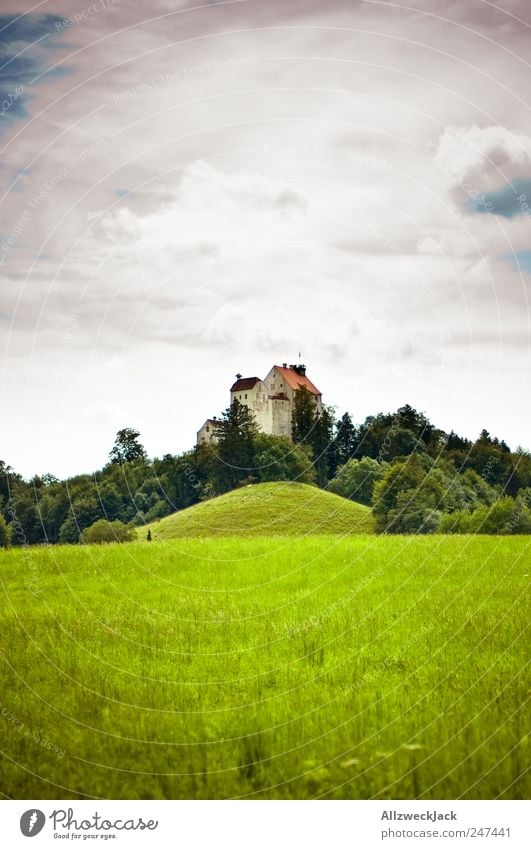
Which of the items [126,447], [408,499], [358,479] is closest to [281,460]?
[358,479]

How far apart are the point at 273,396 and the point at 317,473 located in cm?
1245

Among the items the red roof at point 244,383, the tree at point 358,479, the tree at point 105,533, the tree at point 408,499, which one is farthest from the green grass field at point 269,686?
the red roof at point 244,383

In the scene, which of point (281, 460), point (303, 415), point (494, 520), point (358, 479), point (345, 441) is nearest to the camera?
point (494, 520)

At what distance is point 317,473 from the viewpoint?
325 feet

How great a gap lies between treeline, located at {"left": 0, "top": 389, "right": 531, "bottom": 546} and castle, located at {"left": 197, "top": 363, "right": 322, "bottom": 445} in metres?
4.48

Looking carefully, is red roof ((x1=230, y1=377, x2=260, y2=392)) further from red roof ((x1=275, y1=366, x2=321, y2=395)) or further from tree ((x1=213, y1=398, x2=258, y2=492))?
tree ((x1=213, y1=398, x2=258, y2=492))

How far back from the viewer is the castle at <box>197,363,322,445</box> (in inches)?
3730

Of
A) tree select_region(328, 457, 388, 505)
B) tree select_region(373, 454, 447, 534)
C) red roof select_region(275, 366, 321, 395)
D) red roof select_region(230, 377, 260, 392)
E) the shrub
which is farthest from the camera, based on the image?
red roof select_region(275, 366, 321, 395)

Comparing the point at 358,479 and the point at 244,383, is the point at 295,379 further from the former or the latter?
the point at 358,479

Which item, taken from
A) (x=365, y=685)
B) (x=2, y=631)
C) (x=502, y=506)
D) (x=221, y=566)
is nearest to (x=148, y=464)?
(x=502, y=506)

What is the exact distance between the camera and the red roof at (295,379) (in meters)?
98.4

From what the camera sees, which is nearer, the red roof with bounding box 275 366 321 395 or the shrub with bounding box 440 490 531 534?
the shrub with bounding box 440 490 531 534

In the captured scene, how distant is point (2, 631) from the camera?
495 inches

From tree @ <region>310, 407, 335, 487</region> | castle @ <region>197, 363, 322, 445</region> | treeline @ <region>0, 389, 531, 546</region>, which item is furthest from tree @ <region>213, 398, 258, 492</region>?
tree @ <region>310, 407, 335, 487</region>
